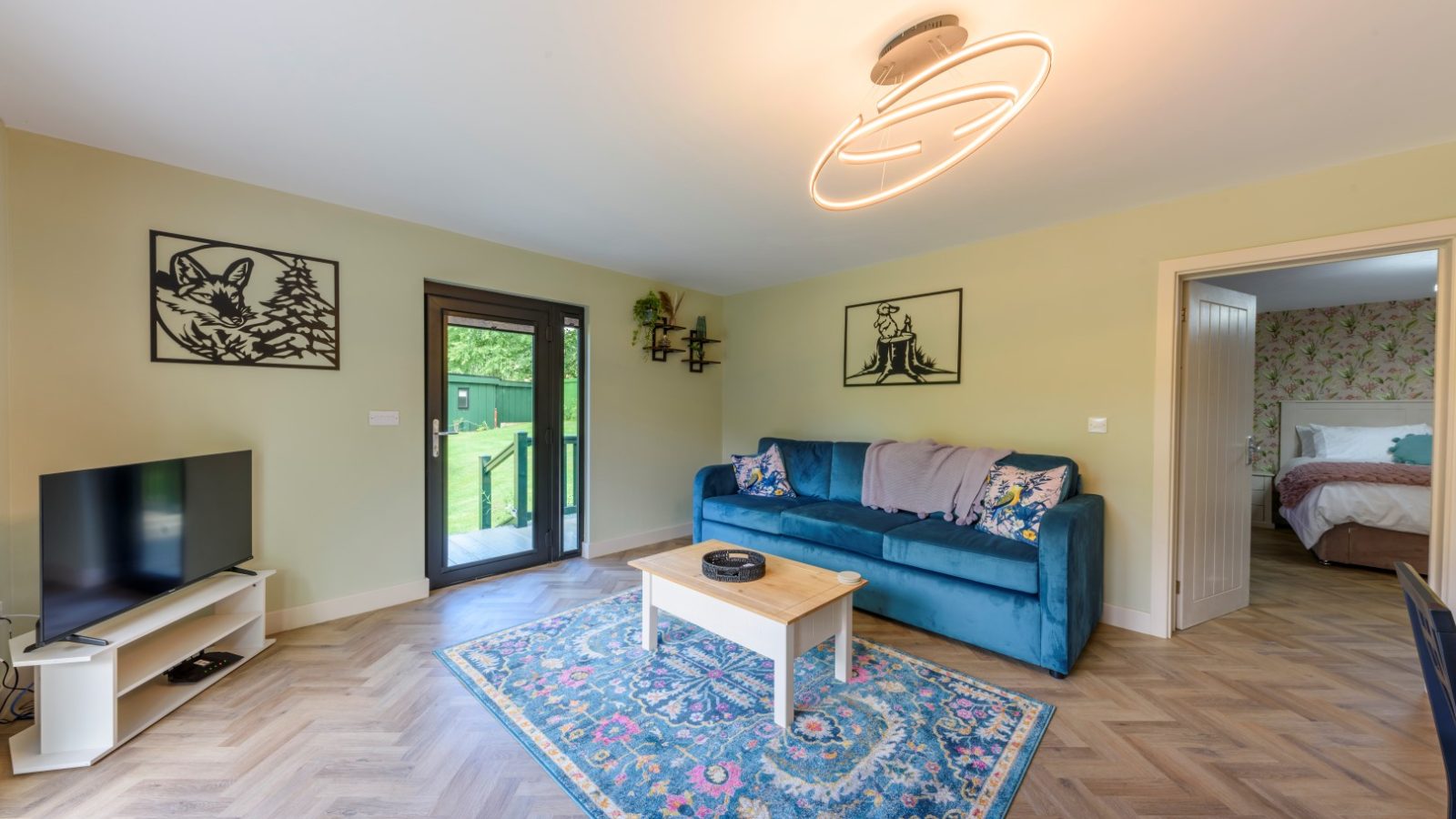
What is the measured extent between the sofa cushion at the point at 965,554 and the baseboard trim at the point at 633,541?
2.31 m

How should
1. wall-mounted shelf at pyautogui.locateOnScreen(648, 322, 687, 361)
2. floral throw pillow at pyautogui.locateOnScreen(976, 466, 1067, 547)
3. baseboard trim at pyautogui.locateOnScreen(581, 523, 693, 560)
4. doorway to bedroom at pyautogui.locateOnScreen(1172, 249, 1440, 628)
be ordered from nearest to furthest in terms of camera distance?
floral throw pillow at pyautogui.locateOnScreen(976, 466, 1067, 547) → doorway to bedroom at pyautogui.locateOnScreen(1172, 249, 1440, 628) → baseboard trim at pyautogui.locateOnScreen(581, 523, 693, 560) → wall-mounted shelf at pyautogui.locateOnScreen(648, 322, 687, 361)

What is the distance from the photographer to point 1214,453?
2.96 meters

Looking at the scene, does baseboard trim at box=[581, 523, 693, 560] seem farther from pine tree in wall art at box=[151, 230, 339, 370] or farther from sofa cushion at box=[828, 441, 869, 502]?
pine tree in wall art at box=[151, 230, 339, 370]

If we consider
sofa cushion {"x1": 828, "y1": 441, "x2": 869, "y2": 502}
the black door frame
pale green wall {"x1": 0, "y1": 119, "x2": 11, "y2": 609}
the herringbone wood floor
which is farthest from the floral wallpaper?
pale green wall {"x1": 0, "y1": 119, "x2": 11, "y2": 609}

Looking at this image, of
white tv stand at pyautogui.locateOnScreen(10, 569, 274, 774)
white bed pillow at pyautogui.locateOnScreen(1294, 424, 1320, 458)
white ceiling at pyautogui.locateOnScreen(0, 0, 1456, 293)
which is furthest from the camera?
white bed pillow at pyautogui.locateOnScreen(1294, 424, 1320, 458)

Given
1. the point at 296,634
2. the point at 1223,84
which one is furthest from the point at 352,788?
the point at 1223,84

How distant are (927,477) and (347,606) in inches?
140

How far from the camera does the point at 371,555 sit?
3.03 m

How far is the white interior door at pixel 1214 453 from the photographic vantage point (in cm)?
280

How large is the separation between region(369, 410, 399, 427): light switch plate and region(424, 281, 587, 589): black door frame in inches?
7.6

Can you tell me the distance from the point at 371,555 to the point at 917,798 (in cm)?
310

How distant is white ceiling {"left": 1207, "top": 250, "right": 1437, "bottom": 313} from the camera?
357cm

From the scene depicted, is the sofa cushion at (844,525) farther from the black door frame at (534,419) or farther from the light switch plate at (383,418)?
the light switch plate at (383,418)

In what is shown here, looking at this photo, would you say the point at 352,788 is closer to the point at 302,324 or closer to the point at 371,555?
the point at 371,555
